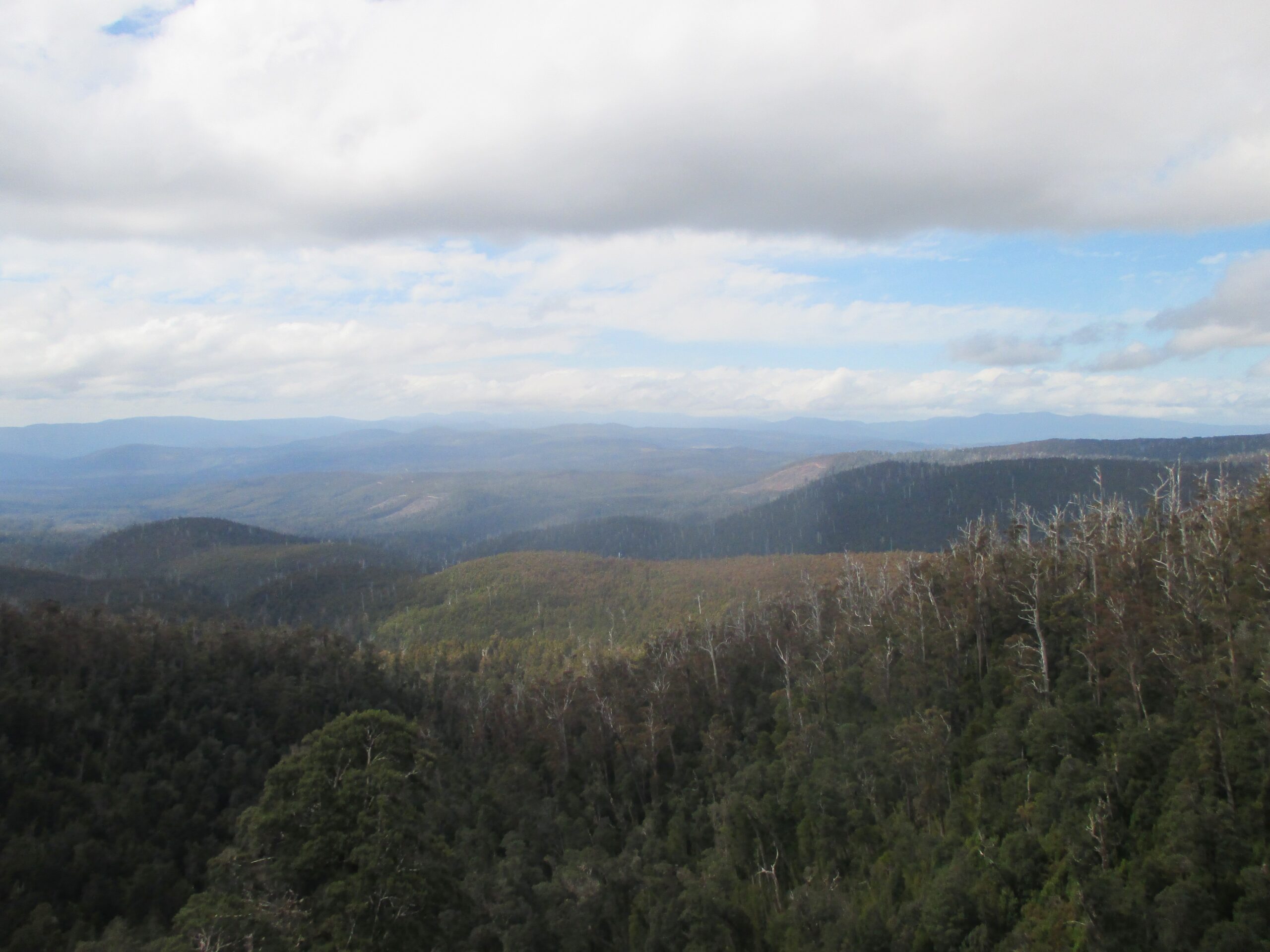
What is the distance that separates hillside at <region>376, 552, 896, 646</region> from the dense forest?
45894mm

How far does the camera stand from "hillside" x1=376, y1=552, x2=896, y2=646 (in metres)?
121

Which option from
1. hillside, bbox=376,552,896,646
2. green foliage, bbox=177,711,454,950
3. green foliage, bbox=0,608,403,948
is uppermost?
green foliage, bbox=177,711,454,950

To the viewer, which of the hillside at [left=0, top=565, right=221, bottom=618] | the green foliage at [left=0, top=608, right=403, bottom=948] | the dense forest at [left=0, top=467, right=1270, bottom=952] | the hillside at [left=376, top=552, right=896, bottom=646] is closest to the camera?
the dense forest at [left=0, top=467, right=1270, bottom=952]

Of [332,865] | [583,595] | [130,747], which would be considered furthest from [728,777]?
[583,595]

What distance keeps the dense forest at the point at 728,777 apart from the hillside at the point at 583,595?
1807 inches

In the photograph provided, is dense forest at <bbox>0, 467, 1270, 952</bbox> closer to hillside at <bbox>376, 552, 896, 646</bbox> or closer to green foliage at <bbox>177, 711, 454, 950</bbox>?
green foliage at <bbox>177, 711, 454, 950</bbox>

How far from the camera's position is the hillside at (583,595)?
120625 mm

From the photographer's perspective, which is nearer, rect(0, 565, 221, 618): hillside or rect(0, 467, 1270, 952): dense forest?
rect(0, 467, 1270, 952): dense forest

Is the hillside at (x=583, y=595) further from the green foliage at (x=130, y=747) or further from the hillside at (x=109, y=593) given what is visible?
the green foliage at (x=130, y=747)

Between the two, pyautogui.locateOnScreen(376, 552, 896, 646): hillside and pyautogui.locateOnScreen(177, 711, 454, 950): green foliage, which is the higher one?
pyautogui.locateOnScreen(177, 711, 454, 950): green foliage

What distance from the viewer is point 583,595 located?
141000mm

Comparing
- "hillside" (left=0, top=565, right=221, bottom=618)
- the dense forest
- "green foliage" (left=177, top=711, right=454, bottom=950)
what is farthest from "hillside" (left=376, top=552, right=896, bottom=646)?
"green foliage" (left=177, top=711, right=454, bottom=950)

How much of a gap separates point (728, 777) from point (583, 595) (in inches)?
3646

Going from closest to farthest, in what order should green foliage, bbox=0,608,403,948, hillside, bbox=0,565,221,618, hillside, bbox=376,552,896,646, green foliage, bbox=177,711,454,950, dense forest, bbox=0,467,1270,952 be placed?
green foliage, bbox=177,711,454,950 → dense forest, bbox=0,467,1270,952 → green foliage, bbox=0,608,403,948 → hillside, bbox=376,552,896,646 → hillside, bbox=0,565,221,618
